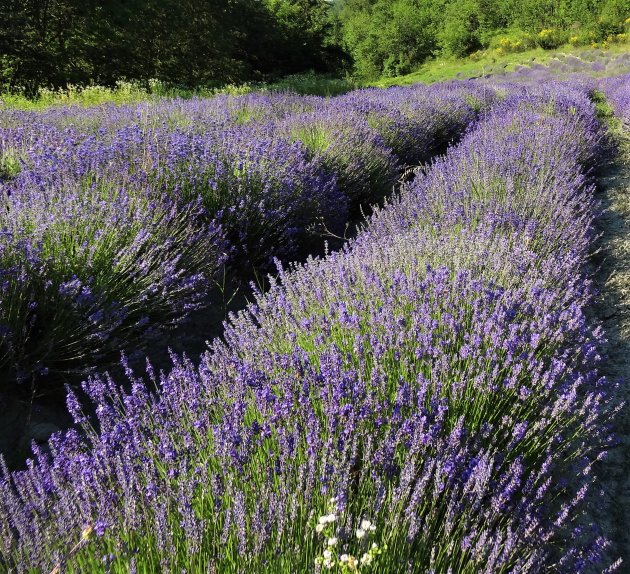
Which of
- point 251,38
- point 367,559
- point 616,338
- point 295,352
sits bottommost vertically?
point 616,338

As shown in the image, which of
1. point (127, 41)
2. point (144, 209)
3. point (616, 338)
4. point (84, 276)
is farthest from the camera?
point (127, 41)

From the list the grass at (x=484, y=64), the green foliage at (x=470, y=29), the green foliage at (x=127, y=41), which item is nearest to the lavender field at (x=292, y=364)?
the green foliage at (x=127, y=41)

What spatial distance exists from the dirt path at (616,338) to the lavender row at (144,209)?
6.19 feet

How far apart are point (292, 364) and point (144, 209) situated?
1.69m

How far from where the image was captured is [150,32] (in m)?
13.4

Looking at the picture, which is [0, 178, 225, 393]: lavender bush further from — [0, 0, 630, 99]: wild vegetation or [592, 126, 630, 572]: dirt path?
[0, 0, 630, 99]: wild vegetation

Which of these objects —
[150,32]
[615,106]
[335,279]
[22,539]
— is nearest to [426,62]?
[150,32]

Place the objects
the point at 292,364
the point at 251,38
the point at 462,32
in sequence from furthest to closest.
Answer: the point at 462,32 → the point at 251,38 → the point at 292,364

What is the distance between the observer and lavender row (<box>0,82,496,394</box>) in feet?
7.58

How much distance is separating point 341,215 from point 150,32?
454 inches

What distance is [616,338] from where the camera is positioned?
2.86 meters

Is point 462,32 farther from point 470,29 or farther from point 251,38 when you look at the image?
point 251,38

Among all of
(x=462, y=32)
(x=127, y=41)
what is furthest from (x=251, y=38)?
(x=462, y=32)

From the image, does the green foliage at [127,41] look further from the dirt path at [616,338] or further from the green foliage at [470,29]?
the dirt path at [616,338]
